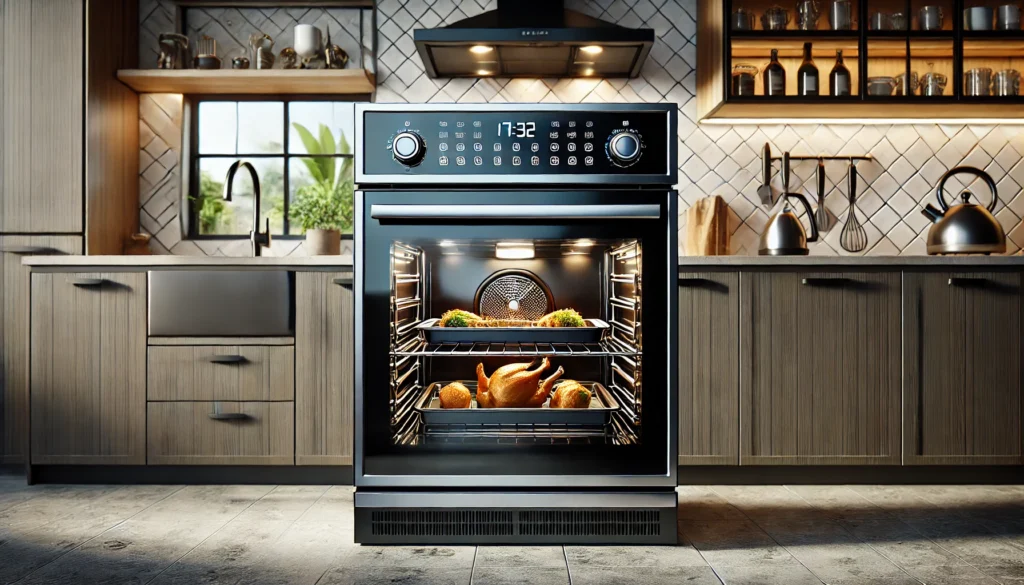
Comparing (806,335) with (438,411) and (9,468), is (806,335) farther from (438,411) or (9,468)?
(9,468)

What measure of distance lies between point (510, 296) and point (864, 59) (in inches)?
65.9

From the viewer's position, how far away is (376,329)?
71.5 inches

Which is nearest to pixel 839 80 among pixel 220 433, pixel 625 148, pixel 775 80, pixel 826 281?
pixel 775 80

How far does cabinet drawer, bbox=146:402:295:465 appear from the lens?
2363mm

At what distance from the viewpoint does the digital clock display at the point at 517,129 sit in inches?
71.0

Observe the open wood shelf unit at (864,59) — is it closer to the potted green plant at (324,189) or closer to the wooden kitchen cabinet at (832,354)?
the wooden kitchen cabinet at (832,354)

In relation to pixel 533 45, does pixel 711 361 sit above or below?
below

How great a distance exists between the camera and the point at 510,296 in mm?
2039

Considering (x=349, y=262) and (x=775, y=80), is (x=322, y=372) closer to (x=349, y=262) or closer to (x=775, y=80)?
(x=349, y=262)

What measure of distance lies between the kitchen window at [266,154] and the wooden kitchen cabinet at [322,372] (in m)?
0.76

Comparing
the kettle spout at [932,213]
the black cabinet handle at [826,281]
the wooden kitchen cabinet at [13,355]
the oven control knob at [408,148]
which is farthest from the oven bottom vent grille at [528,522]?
the kettle spout at [932,213]

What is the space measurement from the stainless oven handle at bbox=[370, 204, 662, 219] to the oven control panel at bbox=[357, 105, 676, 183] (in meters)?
0.08

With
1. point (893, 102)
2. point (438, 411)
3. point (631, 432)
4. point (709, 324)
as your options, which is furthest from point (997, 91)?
point (438, 411)

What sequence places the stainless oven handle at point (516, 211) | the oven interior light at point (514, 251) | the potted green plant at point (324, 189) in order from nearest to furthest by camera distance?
the stainless oven handle at point (516, 211) < the oven interior light at point (514, 251) < the potted green plant at point (324, 189)
